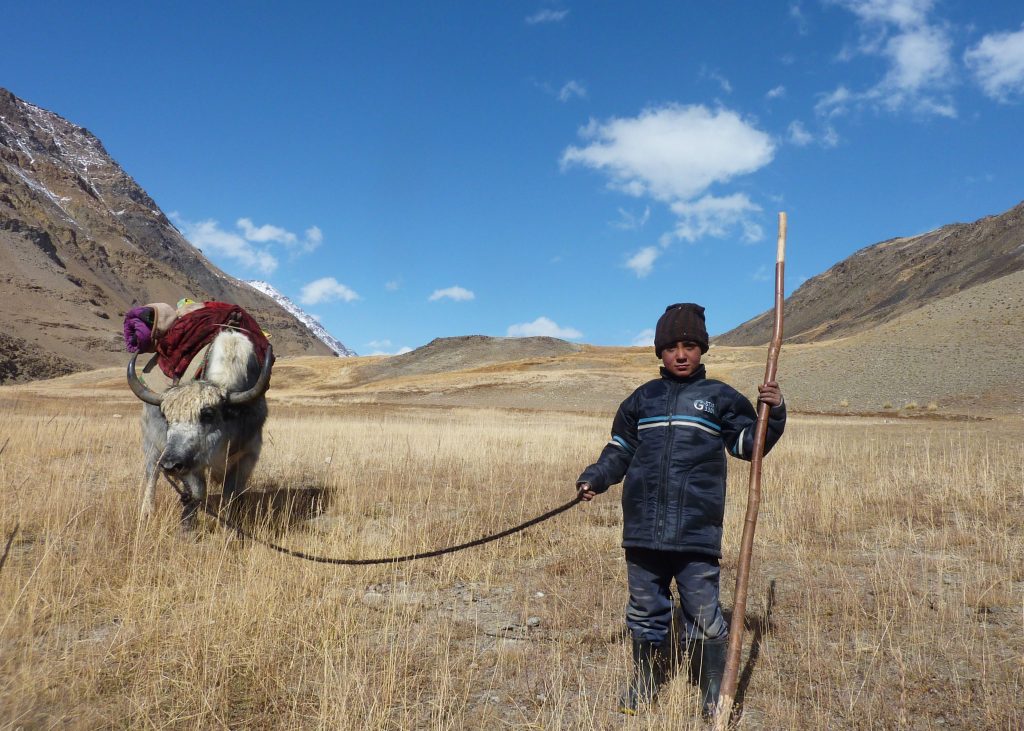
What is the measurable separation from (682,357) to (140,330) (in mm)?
5771

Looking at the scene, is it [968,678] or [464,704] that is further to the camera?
[968,678]

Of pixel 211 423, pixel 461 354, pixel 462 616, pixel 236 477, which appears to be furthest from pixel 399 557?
pixel 461 354

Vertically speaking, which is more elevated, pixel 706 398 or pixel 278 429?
pixel 706 398

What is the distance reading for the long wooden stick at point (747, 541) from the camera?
8.66 ft

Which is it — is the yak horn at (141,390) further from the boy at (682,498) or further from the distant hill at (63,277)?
the distant hill at (63,277)

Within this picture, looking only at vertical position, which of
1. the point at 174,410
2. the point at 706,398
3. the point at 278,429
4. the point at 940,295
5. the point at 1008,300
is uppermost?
the point at 940,295

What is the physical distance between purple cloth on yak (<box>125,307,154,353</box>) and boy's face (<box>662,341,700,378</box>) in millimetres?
5673

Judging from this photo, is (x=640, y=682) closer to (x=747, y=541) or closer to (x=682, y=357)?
(x=747, y=541)

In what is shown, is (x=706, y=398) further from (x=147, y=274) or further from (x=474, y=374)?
(x=147, y=274)

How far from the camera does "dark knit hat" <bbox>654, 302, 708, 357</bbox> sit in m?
3.26

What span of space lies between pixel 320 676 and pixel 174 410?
2.98 m

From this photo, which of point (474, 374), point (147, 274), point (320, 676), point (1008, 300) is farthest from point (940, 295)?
point (147, 274)

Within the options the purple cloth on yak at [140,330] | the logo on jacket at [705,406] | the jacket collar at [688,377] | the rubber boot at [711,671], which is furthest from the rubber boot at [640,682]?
the purple cloth on yak at [140,330]

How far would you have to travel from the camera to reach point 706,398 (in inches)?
124
